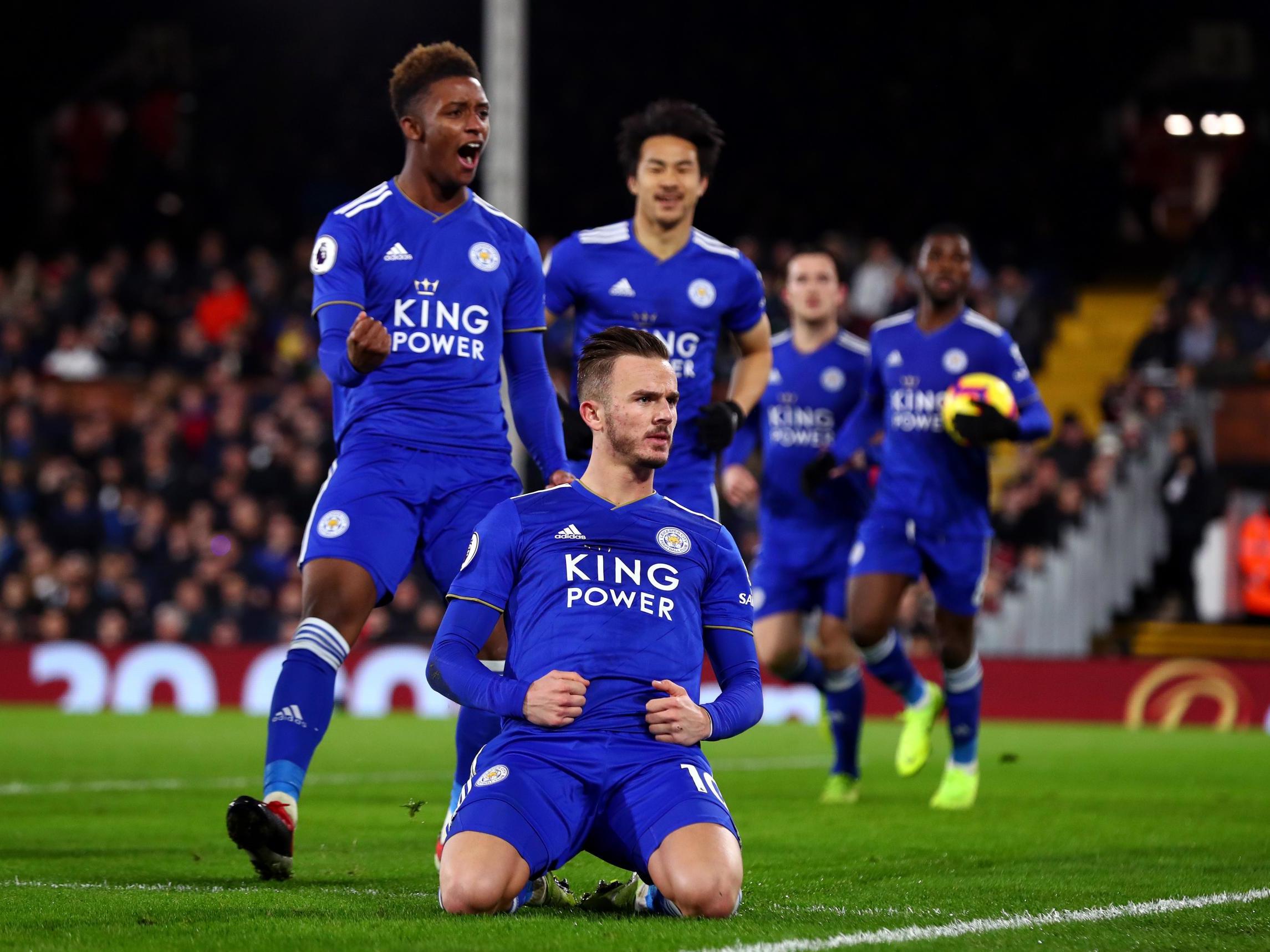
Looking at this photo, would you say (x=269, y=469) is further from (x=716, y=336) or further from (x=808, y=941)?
(x=808, y=941)

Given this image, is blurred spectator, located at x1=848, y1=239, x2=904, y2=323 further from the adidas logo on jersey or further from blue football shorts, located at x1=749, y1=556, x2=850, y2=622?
the adidas logo on jersey

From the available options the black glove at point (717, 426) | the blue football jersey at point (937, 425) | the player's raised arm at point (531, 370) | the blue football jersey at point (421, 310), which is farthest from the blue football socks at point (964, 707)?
the blue football jersey at point (421, 310)

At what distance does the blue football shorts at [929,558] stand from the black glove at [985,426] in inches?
22.2

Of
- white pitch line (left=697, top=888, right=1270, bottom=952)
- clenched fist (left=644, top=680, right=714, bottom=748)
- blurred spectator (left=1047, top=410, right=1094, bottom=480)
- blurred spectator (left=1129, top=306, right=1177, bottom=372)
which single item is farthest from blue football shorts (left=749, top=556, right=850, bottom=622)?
blurred spectator (left=1129, top=306, right=1177, bottom=372)

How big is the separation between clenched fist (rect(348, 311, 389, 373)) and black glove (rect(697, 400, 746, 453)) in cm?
219

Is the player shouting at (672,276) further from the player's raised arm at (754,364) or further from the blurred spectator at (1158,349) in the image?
the blurred spectator at (1158,349)

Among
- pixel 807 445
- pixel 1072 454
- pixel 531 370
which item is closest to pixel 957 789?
pixel 807 445

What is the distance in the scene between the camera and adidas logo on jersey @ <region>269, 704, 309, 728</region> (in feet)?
18.8

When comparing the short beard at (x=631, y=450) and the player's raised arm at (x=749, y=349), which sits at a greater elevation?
the player's raised arm at (x=749, y=349)

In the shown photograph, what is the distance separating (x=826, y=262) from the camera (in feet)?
32.2

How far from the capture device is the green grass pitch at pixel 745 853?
452 cm

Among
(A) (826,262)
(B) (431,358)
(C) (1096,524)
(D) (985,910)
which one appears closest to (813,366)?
(A) (826,262)

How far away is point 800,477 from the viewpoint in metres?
9.96

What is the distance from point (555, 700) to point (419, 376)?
5.84 ft
